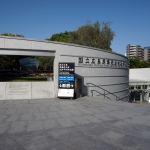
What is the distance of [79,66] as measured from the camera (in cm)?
1193

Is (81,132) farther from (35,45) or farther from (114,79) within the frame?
(114,79)

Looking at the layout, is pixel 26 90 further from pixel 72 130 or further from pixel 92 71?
pixel 72 130

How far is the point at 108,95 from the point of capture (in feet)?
45.6

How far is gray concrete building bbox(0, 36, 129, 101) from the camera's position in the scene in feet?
Answer: 33.6

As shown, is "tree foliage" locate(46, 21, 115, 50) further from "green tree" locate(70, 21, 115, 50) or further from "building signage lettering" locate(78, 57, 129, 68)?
"building signage lettering" locate(78, 57, 129, 68)

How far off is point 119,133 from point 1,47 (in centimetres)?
830

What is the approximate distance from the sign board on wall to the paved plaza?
3057 mm

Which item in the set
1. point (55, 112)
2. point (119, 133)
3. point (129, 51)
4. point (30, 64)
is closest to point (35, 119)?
point (55, 112)

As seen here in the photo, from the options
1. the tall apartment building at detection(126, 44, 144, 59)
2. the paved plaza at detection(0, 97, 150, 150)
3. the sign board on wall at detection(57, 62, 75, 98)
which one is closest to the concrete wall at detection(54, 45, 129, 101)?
the sign board on wall at detection(57, 62, 75, 98)

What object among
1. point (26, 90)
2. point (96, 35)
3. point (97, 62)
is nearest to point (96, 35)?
point (96, 35)

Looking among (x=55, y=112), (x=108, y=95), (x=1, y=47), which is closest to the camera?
(x=55, y=112)

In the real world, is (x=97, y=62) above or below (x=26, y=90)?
above

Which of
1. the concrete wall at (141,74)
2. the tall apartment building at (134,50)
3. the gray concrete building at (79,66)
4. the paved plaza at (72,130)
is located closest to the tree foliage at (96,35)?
the gray concrete building at (79,66)

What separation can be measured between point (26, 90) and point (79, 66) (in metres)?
3.92
